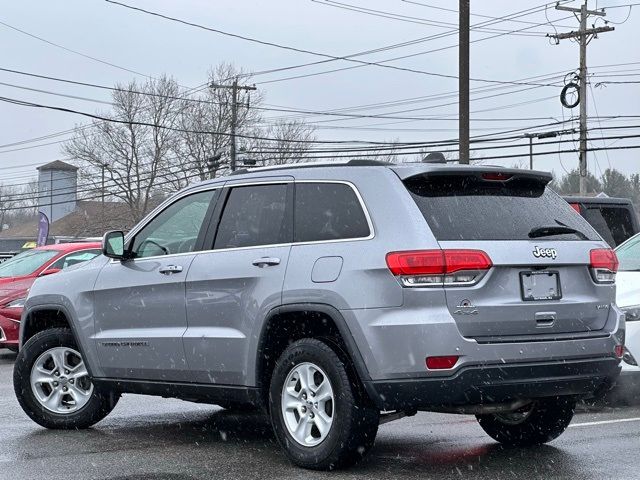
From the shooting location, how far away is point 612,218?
19.0 meters

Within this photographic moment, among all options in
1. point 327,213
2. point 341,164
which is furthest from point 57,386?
point 341,164

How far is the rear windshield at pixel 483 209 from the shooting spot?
6160mm

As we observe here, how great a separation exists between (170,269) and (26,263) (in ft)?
27.9

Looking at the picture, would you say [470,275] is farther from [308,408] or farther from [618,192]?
[618,192]

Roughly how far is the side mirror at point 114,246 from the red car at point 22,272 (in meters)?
6.53

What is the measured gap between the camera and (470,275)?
5953 mm

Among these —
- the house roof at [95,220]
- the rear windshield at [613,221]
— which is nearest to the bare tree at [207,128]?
the house roof at [95,220]

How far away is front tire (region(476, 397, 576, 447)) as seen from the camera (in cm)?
716

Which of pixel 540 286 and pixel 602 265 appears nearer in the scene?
pixel 540 286

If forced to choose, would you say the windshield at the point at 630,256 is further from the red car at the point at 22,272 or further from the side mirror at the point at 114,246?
the red car at the point at 22,272

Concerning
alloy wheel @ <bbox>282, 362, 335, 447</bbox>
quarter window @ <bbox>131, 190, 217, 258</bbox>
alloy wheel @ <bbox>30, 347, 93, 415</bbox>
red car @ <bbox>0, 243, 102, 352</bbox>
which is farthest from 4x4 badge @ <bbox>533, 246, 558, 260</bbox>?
red car @ <bbox>0, 243, 102, 352</bbox>

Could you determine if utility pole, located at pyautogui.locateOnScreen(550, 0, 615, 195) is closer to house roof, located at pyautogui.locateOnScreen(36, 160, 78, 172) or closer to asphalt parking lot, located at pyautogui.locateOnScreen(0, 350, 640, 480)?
asphalt parking lot, located at pyautogui.locateOnScreen(0, 350, 640, 480)

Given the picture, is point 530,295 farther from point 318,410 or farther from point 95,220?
point 95,220

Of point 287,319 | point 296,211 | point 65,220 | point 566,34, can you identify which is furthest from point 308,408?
point 65,220
